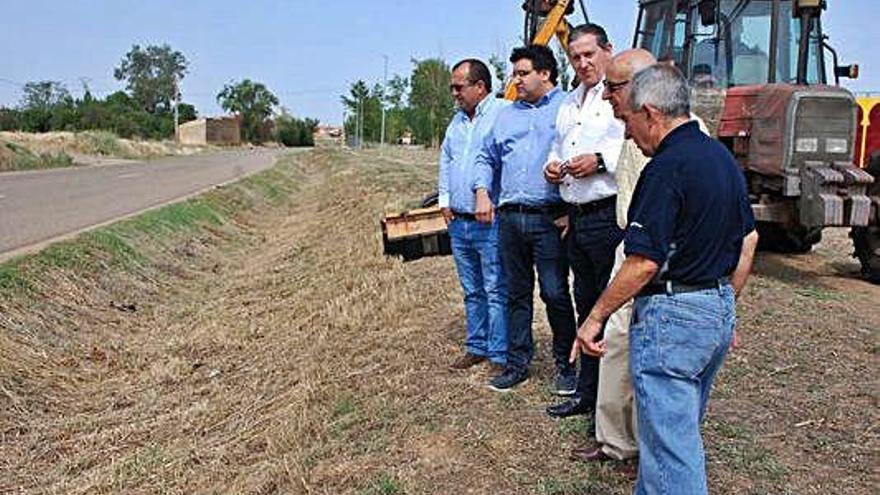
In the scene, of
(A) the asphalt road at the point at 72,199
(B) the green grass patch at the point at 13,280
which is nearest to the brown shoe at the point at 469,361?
(B) the green grass patch at the point at 13,280

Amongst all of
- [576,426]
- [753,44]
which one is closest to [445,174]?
[576,426]

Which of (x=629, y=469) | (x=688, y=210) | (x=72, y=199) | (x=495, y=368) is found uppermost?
(x=688, y=210)

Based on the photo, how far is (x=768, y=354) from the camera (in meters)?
6.00

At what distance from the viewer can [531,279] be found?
16.7 ft

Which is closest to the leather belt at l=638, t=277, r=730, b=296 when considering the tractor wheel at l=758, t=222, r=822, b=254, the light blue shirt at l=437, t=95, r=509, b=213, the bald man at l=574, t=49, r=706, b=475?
the bald man at l=574, t=49, r=706, b=475

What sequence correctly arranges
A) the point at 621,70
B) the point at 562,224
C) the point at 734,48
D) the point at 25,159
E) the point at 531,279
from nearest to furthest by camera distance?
1. the point at 621,70
2. the point at 562,224
3. the point at 531,279
4. the point at 734,48
5. the point at 25,159

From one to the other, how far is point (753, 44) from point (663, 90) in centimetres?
704

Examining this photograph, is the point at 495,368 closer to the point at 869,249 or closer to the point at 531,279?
the point at 531,279

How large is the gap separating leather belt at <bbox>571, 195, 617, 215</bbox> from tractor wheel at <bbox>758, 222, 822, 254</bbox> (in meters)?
7.09

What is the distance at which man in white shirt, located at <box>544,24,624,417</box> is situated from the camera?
4316 millimetres

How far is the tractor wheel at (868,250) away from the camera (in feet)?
31.2

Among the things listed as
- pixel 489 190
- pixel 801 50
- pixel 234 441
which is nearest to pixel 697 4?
pixel 801 50

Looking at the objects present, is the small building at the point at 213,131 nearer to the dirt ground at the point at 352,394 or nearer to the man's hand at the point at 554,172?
the dirt ground at the point at 352,394

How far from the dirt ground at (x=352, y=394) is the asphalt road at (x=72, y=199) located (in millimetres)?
2314
